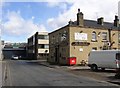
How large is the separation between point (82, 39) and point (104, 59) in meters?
14.3

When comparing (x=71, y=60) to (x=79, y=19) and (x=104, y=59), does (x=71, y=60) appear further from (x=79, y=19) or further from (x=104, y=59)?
(x=104, y=59)

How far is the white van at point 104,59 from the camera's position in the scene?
84.5 ft

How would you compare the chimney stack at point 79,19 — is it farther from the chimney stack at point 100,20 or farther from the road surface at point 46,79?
the road surface at point 46,79

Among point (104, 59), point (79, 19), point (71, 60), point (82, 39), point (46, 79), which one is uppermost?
point (79, 19)

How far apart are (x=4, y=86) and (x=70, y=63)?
80.7 ft

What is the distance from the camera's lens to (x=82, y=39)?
41.6 m

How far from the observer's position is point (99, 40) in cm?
4341

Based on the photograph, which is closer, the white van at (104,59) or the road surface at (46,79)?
the road surface at (46,79)

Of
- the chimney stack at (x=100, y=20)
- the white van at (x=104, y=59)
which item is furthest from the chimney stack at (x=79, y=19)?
the white van at (x=104, y=59)

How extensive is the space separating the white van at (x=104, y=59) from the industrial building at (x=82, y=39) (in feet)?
35.2

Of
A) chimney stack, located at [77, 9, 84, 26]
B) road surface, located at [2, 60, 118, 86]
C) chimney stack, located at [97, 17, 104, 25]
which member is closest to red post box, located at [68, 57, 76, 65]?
chimney stack, located at [77, 9, 84, 26]

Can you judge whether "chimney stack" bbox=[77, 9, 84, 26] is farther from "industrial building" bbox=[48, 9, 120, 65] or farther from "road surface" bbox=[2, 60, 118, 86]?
"road surface" bbox=[2, 60, 118, 86]

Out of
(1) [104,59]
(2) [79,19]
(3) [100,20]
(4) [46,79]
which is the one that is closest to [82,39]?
(2) [79,19]

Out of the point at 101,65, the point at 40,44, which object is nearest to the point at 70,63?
the point at 101,65
